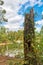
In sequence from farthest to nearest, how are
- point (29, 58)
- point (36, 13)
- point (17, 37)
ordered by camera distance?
point (17, 37) < point (36, 13) < point (29, 58)

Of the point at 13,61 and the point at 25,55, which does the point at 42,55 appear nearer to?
the point at 25,55

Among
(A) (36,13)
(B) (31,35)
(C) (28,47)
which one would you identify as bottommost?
(C) (28,47)

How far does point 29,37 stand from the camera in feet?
6.73

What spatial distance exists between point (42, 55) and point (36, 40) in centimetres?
18

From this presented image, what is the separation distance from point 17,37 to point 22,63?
1.41 ft

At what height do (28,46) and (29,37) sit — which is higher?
(29,37)

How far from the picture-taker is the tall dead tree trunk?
6.71ft

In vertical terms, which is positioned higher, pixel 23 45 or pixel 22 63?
pixel 23 45

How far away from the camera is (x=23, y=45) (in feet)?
7.00

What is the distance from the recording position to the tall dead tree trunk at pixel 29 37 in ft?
6.71

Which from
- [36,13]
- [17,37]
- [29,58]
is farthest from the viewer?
[17,37]

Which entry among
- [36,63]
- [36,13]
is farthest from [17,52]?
[36,13]

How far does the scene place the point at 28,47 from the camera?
2.06 meters

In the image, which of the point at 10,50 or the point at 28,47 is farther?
the point at 10,50
